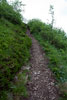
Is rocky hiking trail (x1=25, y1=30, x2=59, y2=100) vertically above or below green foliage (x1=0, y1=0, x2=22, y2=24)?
below

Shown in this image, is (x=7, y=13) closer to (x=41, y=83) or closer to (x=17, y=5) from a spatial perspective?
(x=17, y=5)

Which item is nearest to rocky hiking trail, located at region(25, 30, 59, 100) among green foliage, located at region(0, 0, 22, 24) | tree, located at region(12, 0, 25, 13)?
green foliage, located at region(0, 0, 22, 24)

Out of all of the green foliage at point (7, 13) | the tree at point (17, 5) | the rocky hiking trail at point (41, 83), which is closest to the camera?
the rocky hiking trail at point (41, 83)

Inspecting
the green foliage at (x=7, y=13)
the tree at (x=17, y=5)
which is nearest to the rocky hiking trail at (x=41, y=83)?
the green foliage at (x=7, y=13)

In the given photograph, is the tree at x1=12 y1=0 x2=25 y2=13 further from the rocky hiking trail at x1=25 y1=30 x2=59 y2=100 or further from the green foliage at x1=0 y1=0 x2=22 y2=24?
the rocky hiking trail at x1=25 y1=30 x2=59 y2=100

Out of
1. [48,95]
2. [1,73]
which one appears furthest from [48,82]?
[1,73]

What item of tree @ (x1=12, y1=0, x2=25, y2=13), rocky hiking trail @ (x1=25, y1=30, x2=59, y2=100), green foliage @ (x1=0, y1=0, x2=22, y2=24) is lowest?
rocky hiking trail @ (x1=25, y1=30, x2=59, y2=100)

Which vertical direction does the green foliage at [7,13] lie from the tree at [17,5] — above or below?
below

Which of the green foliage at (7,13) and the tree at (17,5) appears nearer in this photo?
the green foliage at (7,13)

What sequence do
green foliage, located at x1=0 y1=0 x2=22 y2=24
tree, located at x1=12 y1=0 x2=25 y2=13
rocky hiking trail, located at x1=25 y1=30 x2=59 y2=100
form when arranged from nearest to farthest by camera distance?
rocky hiking trail, located at x1=25 y1=30 x2=59 y2=100, green foliage, located at x1=0 y1=0 x2=22 y2=24, tree, located at x1=12 y1=0 x2=25 y2=13

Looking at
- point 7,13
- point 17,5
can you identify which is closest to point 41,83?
point 7,13

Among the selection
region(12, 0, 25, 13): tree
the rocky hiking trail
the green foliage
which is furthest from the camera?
region(12, 0, 25, 13): tree

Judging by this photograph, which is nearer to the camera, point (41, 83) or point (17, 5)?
Answer: point (41, 83)

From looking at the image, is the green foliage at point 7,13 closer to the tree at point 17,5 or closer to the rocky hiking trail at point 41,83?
the tree at point 17,5
